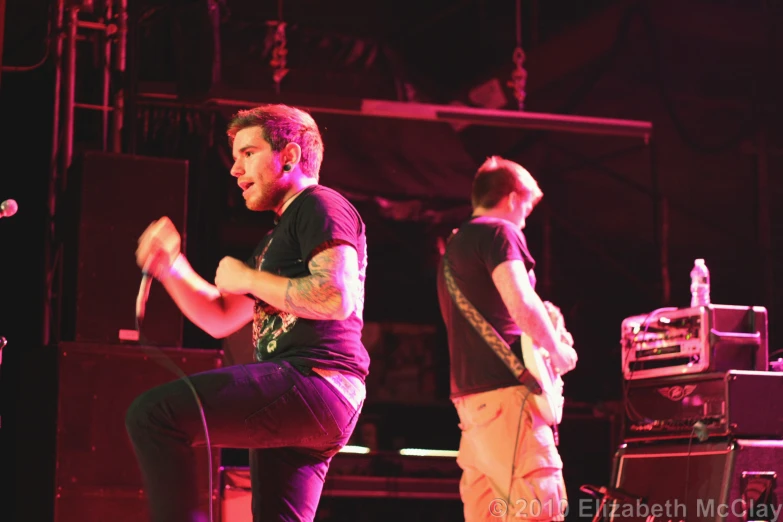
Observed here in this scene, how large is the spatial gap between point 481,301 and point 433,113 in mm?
2379

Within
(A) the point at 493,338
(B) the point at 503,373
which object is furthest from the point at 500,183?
(B) the point at 503,373

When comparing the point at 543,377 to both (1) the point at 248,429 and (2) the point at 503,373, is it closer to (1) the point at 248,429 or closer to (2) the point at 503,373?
(2) the point at 503,373

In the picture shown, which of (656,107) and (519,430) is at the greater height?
(656,107)

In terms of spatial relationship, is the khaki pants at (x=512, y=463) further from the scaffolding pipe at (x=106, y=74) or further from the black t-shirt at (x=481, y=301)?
the scaffolding pipe at (x=106, y=74)

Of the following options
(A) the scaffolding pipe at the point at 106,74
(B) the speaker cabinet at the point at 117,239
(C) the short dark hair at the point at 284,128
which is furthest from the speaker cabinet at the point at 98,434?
(C) the short dark hair at the point at 284,128

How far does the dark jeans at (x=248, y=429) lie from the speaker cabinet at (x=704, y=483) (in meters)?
2.47

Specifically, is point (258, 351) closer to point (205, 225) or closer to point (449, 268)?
point (449, 268)

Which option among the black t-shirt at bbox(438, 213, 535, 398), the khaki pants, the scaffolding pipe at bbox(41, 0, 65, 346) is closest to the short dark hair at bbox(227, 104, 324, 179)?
the black t-shirt at bbox(438, 213, 535, 398)

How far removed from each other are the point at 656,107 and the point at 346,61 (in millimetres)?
2555

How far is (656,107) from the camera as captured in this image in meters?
8.96

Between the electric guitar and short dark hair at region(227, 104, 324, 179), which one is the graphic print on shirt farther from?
the electric guitar

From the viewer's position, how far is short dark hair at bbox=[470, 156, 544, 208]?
504 cm

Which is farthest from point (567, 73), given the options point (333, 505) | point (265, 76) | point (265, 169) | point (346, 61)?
point (265, 169)

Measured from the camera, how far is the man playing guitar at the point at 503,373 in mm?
4590
